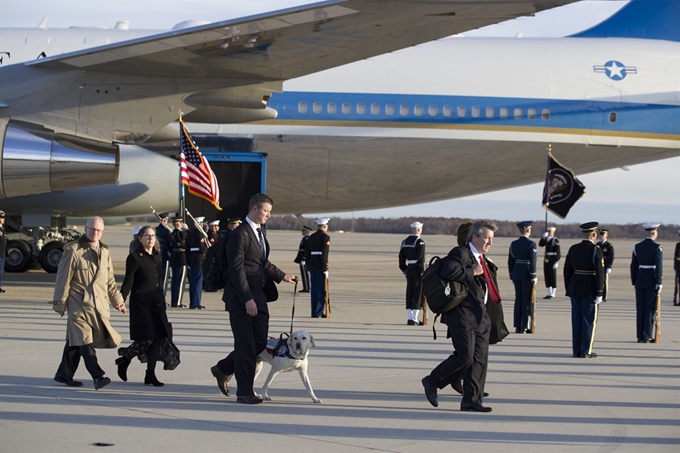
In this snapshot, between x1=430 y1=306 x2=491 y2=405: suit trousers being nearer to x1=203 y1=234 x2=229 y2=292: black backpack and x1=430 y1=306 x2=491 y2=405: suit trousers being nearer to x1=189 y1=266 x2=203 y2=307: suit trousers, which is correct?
x1=203 y1=234 x2=229 y2=292: black backpack

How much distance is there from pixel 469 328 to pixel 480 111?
1189cm

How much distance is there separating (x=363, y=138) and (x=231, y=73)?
5625 millimetres

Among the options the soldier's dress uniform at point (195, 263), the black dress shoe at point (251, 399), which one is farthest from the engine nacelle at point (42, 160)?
the black dress shoe at point (251, 399)

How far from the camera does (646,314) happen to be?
1286 cm

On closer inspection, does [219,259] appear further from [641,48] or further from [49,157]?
[641,48]

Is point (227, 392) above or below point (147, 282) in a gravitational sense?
below

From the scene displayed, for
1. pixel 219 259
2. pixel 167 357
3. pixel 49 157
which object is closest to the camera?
pixel 219 259

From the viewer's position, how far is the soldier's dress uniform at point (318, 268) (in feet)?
49.5

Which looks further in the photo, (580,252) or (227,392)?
(580,252)

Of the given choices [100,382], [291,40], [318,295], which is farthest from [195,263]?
[100,382]

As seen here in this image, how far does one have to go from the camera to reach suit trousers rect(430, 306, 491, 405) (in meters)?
7.94

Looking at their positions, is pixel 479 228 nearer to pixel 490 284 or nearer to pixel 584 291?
pixel 490 284

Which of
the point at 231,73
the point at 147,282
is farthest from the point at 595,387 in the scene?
the point at 231,73

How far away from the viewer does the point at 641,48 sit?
806 inches
